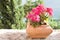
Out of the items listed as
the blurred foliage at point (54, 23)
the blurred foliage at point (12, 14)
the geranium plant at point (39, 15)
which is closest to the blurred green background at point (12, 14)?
the blurred foliage at point (12, 14)

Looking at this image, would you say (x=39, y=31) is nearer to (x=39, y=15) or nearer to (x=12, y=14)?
(x=39, y=15)

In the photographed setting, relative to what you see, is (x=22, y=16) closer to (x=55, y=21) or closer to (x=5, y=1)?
(x=5, y=1)

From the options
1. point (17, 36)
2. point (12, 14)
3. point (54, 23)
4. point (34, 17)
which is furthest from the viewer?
point (54, 23)

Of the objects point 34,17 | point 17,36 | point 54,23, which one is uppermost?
point 34,17

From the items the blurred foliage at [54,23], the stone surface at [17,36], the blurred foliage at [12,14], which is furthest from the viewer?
the blurred foliage at [54,23]

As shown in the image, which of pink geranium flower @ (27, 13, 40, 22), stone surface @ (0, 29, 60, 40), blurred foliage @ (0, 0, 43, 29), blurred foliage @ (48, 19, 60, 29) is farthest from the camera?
blurred foliage @ (48, 19, 60, 29)

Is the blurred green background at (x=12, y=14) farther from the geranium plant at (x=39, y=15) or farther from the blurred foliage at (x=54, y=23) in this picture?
the geranium plant at (x=39, y=15)

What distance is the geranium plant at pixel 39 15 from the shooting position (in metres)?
1.84

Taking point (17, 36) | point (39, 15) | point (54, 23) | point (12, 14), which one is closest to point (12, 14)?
point (12, 14)

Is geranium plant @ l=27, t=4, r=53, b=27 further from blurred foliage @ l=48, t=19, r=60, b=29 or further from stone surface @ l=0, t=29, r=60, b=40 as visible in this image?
blurred foliage @ l=48, t=19, r=60, b=29

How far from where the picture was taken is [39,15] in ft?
6.22

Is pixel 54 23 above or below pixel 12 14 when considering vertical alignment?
below

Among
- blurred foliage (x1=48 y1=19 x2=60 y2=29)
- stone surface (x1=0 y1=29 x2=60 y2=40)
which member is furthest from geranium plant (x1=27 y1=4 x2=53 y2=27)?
blurred foliage (x1=48 y1=19 x2=60 y2=29)

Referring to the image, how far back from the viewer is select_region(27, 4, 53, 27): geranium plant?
6.04 feet
